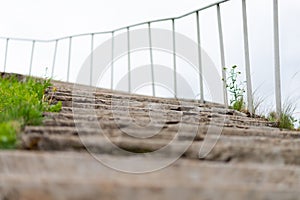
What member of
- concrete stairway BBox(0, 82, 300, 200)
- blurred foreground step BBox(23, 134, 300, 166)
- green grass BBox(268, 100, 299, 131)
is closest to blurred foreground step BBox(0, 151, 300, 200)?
concrete stairway BBox(0, 82, 300, 200)

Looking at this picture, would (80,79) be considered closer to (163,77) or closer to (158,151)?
(163,77)

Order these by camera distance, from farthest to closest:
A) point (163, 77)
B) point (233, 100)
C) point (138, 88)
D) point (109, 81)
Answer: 1. point (109, 81)
2. point (138, 88)
3. point (163, 77)
4. point (233, 100)

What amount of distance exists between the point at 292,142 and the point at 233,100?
1.90 meters

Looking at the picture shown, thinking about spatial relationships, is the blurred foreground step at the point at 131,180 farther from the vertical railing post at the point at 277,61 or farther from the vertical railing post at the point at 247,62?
the vertical railing post at the point at 247,62

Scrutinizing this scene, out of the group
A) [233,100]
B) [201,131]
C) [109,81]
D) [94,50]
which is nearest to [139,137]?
[201,131]

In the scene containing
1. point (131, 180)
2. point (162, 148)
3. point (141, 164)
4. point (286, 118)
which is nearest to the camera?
point (131, 180)

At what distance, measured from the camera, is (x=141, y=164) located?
1.31 meters

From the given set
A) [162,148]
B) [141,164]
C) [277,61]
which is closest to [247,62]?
[277,61]

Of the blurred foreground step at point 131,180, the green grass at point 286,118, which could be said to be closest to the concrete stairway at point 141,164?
the blurred foreground step at point 131,180

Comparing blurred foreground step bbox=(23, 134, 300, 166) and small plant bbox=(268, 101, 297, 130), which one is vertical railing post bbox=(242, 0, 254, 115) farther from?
blurred foreground step bbox=(23, 134, 300, 166)

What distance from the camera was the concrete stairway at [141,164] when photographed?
1033 mm

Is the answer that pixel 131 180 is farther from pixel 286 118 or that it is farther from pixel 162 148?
pixel 286 118

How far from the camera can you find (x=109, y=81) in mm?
6637

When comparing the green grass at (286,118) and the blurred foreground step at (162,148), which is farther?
the green grass at (286,118)
